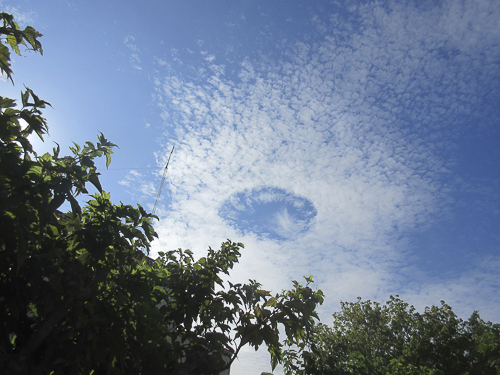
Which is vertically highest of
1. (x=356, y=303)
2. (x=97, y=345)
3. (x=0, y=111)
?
(x=356, y=303)

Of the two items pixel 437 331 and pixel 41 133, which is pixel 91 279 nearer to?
pixel 41 133

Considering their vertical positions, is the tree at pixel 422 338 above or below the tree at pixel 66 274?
above

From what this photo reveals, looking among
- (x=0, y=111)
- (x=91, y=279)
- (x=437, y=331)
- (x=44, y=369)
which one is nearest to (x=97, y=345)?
(x=44, y=369)

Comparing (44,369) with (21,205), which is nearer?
(21,205)

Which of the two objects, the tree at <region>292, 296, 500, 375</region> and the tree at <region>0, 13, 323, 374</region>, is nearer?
the tree at <region>0, 13, 323, 374</region>

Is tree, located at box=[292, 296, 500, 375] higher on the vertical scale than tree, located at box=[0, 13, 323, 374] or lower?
higher

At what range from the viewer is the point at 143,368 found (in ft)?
9.15

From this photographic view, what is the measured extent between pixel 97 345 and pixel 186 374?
1.01 m

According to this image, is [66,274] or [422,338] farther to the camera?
[422,338]

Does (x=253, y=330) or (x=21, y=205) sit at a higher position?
(x=253, y=330)

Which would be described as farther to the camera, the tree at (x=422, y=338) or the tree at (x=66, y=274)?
the tree at (x=422, y=338)

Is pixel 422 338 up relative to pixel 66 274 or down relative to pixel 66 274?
up

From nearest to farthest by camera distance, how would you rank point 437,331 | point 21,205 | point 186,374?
point 21,205 → point 186,374 → point 437,331

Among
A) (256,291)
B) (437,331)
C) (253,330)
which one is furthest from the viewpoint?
(437,331)
